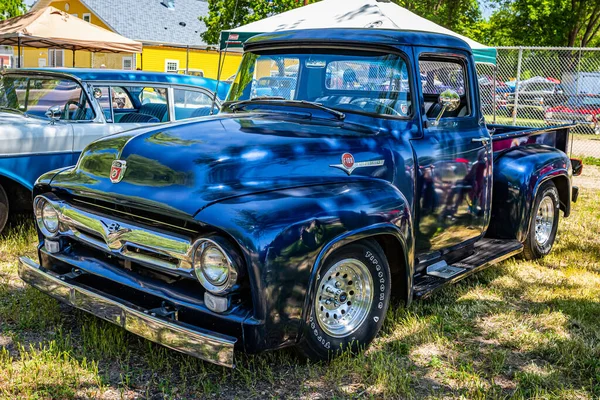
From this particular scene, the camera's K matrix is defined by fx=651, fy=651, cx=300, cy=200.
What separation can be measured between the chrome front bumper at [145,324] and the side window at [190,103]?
3718 millimetres

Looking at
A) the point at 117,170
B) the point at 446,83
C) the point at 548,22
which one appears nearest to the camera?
the point at 117,170

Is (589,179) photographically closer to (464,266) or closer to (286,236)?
(464,266)

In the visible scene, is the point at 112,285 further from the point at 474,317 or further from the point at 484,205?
the point at 484,205

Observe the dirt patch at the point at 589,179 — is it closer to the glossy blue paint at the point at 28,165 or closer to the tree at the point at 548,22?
the glossy blue paint at the point at 28,165

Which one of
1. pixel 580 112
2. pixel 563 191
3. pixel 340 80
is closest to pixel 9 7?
pixel 580 112

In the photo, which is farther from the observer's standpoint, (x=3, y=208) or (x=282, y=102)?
(x=3, y=208)

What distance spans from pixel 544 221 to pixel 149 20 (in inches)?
1375

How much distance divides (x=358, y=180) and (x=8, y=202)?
3915 millimetres

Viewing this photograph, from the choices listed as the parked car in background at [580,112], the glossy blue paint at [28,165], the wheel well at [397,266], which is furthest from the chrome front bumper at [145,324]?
the parked car in background at [580,112]

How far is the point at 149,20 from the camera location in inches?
1481

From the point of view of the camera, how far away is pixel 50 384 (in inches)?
135

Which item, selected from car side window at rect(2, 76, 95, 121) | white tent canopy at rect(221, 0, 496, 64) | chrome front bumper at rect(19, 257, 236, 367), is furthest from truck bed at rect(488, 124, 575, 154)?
white tent canopy at rect(221, 0, 496, 64)

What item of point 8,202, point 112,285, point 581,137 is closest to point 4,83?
point 8,202

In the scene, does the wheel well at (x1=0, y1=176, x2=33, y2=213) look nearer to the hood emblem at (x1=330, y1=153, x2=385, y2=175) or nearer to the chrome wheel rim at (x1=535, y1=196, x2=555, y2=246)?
the hood emblem at (x1=330, y1=153, x2=385, y2=175)
